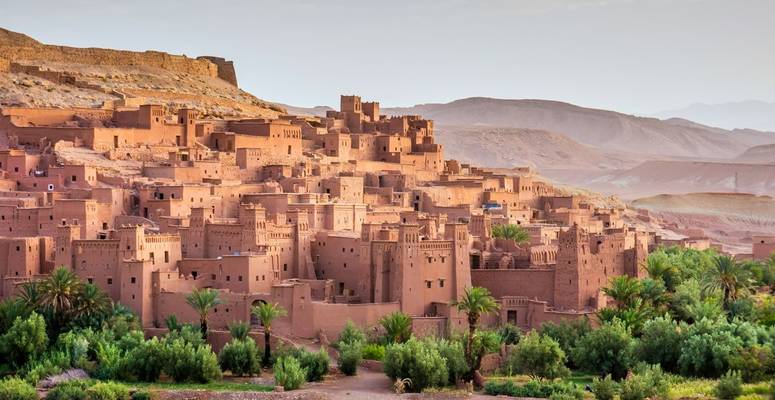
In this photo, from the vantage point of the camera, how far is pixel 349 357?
3303 centimetres

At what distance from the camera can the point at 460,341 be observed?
33.5 m

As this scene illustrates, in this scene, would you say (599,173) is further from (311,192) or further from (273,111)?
(311,192)

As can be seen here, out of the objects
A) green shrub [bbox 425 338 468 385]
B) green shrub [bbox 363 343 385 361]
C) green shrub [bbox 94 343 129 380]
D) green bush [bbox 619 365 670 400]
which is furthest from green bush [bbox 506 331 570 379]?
green shrub [bbox 94 343 129 380]

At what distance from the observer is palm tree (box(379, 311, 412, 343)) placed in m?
34.3

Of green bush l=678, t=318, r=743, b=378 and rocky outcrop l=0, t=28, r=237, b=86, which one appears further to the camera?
rocky outcrop l=0, t=28, r=237, b=86

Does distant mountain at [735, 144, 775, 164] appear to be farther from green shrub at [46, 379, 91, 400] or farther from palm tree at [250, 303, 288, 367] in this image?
green shrub at [46, 379, 91, 400]

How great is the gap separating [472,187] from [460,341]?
48.9ft

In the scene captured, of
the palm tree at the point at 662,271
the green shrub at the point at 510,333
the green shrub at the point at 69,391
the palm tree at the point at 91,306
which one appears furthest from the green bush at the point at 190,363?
the palm tree at the point at 662,271

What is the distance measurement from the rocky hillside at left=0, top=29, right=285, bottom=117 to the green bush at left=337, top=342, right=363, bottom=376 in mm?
18489

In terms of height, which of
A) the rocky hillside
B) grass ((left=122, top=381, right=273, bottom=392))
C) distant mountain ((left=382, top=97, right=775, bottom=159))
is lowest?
grass ((left=122, top=381, right=273, bottom=392))

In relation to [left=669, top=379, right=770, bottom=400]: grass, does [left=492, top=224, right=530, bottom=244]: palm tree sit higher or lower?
higher

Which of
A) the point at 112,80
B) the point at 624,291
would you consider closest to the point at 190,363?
the point at 624,291

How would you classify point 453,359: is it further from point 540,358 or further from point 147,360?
point 147,360

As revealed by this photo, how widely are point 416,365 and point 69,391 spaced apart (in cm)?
763
